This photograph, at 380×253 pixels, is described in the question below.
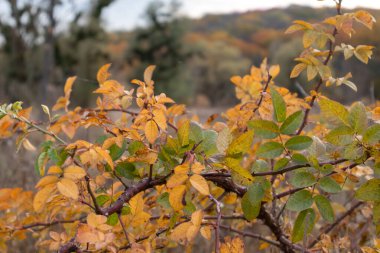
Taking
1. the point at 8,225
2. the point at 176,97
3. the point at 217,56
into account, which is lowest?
the point at 217,56

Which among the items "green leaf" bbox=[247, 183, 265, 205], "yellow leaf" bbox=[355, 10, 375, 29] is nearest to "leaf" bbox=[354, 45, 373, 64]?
"yellow leaf" bbox=[355, 10, 375, 29]

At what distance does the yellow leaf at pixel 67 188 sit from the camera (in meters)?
0.63

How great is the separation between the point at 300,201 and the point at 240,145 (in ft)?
0.56

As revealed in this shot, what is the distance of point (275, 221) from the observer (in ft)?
3.79

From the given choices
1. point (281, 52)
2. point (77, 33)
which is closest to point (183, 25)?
point (77, 33)

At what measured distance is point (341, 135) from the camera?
73 centimetres

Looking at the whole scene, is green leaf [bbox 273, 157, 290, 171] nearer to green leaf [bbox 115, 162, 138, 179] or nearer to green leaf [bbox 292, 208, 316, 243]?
green leaf [bbox 292, 208, 316, 243]

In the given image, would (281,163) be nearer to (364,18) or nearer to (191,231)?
(191,231)

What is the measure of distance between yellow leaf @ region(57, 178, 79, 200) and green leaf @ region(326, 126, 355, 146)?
1.44ft

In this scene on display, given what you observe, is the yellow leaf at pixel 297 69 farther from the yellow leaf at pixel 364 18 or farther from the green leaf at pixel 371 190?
the green leaf at pixel 371 190

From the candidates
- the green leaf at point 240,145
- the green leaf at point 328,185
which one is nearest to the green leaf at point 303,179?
the green leaf at point 328,185

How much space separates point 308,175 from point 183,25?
861 inches

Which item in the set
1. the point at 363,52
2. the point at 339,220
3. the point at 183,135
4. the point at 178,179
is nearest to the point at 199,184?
the point at 178,179

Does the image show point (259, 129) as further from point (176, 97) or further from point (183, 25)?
point (183, 25)
